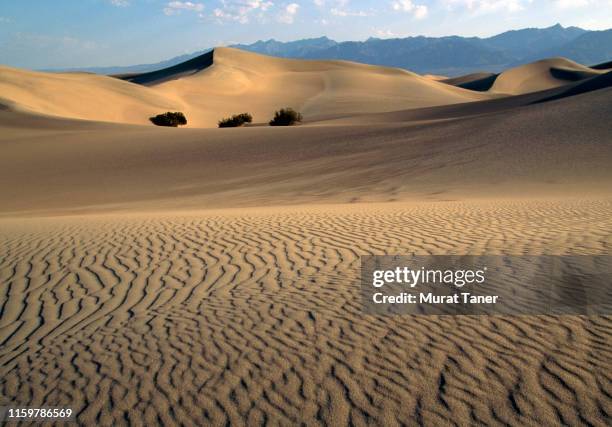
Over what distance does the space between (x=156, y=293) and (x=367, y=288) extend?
254 cm

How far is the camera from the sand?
354cm

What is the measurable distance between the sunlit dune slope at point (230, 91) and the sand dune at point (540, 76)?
1043 inches

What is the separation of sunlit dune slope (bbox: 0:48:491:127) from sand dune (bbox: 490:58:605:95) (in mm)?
26485

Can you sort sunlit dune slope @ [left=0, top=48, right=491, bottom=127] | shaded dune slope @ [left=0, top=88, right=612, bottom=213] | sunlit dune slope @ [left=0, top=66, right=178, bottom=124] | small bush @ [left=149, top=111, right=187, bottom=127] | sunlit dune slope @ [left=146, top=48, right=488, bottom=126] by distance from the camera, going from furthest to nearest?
sunlit dune slope @ [left=146, top=48, right=488, bottom=126] → sunlit dune slope @ [left=0, top=48, right=491, bottom=127] → small bush @ [left=149, top=111, right=187, bottom=127] → sunlit dune slope @ [left=0, top=66, right=178, bottom=124] → shaded dune slope @ [left=0, top=88, right=612, bottom=213]

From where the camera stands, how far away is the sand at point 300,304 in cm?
354

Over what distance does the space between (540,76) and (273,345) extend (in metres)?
125

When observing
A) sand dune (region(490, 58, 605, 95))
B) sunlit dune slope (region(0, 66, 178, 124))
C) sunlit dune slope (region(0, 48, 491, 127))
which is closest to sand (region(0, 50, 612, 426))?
sunlit dune slope (region(0, 66, 178, 124))

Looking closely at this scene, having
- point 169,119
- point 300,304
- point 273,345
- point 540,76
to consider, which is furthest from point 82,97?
point 540,76

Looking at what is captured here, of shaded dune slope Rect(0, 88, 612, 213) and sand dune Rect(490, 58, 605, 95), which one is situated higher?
sand dune Rect(490, 58, 605, 95)

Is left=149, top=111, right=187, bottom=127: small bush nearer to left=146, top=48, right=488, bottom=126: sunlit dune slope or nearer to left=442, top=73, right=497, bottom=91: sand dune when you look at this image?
left=146, top=48, right=488, bottom=126: sunlit dune slope

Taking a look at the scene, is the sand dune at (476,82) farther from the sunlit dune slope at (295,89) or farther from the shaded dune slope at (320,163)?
the shaded dune slope at (320,163)

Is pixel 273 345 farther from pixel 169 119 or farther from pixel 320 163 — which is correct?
pixel 169 119

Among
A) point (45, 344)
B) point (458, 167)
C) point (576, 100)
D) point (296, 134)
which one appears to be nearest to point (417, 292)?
point (45, 344)

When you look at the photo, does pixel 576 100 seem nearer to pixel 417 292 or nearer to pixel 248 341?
pixel 417 292
